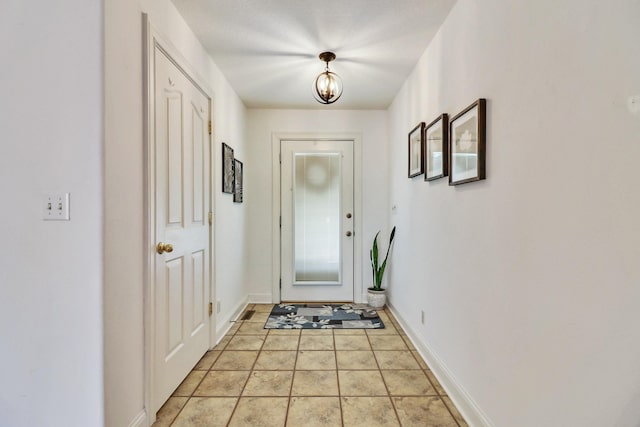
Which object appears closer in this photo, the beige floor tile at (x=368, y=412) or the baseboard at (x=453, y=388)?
the baseboard at (x=453, y=388)

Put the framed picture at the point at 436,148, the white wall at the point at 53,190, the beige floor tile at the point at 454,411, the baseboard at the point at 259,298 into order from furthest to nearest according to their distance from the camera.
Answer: the baseboard at the point at 259,298 < the framed picture at the point at 436,148 < the beige floor tile at the point at 454,411 < the white wall at the point at 53,190

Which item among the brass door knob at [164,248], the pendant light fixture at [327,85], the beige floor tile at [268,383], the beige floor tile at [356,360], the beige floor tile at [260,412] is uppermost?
the pendant light fixture at [327,85]

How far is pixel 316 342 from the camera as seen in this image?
278 centimetres

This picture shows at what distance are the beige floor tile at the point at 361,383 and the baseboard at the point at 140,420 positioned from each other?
106cm

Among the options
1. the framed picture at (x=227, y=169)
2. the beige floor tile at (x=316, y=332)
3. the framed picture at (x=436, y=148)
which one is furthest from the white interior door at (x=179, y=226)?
the framed picture at (x=436, y=148)

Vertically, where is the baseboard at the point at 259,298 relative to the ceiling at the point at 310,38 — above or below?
below

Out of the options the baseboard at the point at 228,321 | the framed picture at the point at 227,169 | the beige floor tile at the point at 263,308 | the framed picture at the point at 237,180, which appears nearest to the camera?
the baseboard at the point at 228,321

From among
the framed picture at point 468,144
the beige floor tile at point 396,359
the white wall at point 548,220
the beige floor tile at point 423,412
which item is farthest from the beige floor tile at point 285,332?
the framed picture at point 468,144

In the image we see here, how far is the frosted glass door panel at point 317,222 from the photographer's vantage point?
3986mm

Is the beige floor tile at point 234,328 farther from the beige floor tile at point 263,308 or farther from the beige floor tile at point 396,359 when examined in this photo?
the beige floor tile at point 396,359

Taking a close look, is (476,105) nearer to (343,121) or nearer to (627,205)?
(627,205)

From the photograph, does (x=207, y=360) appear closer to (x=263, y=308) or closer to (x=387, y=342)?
(x=263, y=308)

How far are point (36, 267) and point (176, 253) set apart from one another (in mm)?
739

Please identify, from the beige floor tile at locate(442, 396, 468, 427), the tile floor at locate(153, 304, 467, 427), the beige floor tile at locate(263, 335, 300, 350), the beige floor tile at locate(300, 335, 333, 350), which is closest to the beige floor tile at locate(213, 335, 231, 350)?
the tile floor at locate(153, 304, 467, 427)
